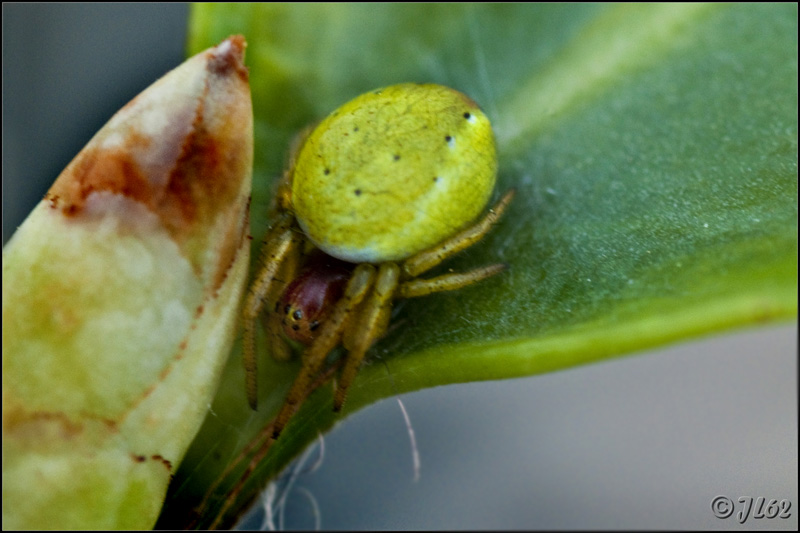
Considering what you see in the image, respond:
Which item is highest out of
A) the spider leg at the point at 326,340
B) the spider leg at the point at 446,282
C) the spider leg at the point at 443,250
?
the spider leg at the point at 443,250

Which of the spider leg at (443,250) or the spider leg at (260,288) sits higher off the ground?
the spider leg at (443,250)

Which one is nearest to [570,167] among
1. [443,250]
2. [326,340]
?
[443,250]

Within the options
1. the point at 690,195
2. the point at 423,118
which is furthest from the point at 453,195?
the point at 690,195

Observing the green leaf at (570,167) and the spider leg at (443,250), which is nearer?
the green leaf at (570,167)

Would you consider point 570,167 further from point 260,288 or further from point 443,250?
point 260,288

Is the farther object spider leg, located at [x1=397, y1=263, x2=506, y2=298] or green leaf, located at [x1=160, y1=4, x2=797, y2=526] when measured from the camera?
spider leg, located at [x1=397, y1=263, x2=506, y2=298]

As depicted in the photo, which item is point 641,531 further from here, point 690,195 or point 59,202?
point 59,202
